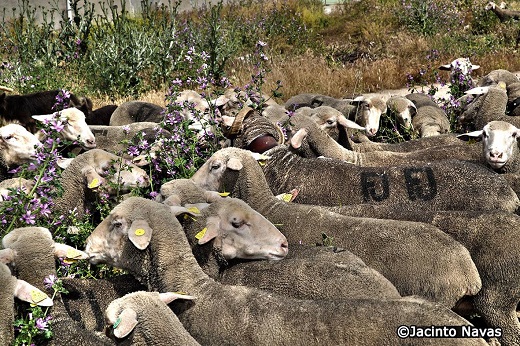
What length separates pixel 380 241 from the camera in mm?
6277

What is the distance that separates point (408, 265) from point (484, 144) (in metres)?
2.95

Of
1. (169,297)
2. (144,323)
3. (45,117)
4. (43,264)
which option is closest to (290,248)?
(169,297)

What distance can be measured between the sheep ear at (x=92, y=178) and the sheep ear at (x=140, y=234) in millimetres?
1475

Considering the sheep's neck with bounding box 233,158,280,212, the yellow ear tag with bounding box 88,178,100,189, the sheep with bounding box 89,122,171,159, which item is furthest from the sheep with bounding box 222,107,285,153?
the yellow ear tag with bounding box 88,178,100,189

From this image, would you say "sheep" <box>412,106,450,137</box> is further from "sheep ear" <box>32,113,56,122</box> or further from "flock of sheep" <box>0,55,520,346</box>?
"sheep ear" <box>32,113,56,122</box>

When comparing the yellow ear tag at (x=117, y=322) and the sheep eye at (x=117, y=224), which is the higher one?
the sheep eye at (x=117, y=224)

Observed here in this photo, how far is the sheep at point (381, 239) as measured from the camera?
235 inches

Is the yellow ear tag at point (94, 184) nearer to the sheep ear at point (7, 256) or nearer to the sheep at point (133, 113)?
the sheep ear at point (7, 256)

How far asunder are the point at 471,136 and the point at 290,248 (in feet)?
12.1

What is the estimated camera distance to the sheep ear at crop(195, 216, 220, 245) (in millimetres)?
6102

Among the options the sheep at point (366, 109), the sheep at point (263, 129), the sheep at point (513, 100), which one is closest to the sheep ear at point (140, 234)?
the sheep at point (263, 129)

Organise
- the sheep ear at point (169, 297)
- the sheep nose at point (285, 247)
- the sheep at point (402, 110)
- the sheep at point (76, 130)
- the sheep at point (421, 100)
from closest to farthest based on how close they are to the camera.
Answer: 1. the sheep ear at point (169, 297)
2. the sheep nose at point (285, 247)
3. the sheep at point (76, 130)
4. the sheep at point (402, 110)
5. the sheep at point (421, 100)

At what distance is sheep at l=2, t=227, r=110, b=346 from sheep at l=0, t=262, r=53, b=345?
0.85 ft

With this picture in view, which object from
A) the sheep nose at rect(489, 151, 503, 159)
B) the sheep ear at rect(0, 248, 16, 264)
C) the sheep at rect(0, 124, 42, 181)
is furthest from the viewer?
the sheep at rect(0, 124, 42, 181)
